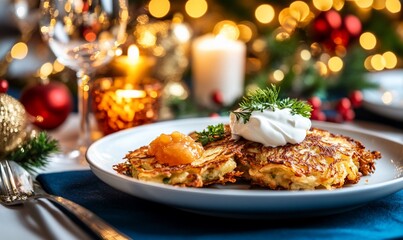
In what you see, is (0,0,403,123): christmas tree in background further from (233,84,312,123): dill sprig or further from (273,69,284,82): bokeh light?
(233,84,312,123): dill sprig

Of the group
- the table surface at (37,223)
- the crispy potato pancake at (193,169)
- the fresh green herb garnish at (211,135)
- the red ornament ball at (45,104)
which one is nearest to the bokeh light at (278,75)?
the red ornament ball at (45,104)

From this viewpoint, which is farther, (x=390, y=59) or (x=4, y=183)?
(x=390, y=59)

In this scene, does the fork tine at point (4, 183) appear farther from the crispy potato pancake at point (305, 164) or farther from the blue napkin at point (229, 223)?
the crispy potato pancake at point (305, 164)

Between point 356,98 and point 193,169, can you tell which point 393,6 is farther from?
point 193,169

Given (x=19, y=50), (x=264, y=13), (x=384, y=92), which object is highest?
(x=264, y=13)

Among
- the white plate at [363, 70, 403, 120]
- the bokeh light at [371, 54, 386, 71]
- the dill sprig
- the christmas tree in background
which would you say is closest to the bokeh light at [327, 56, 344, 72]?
the christmas tree in background

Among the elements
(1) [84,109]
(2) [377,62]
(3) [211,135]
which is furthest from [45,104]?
(2) [377,62]
